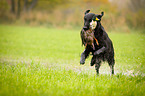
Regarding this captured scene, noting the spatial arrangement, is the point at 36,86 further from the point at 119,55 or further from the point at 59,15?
the point at 59,15

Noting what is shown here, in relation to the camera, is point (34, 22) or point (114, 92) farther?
point (34, 22)

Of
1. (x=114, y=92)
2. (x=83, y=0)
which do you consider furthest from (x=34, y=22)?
(x=114, y=92)

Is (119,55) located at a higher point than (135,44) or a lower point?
lower

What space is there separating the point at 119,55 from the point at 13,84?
366cm

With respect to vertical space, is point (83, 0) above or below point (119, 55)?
above

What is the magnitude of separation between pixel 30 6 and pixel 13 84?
3488cm

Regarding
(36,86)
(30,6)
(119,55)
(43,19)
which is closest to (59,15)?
(43,19)

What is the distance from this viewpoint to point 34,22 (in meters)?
27.9

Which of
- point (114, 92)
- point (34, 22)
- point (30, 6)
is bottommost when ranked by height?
point (114, 92)

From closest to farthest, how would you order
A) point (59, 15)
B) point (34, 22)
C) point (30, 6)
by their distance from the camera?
point (34, 22) → point (59, 15) → point (30, 6)

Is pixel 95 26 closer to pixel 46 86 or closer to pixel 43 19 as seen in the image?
pixel 46 86

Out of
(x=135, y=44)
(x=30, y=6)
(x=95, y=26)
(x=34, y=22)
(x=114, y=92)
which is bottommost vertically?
(x=114, y=92)

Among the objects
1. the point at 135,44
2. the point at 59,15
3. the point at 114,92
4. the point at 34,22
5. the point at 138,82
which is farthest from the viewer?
the point at 59,15

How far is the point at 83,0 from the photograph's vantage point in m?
37.0
